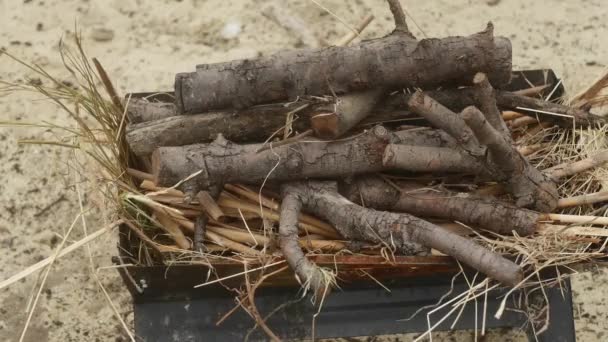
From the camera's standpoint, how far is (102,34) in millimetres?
2158

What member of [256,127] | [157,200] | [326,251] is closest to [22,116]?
[157,200]

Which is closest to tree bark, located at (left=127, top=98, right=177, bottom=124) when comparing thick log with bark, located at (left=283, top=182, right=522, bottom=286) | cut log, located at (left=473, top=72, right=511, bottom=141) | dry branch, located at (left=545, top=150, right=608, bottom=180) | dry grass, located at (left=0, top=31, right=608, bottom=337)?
dry grass, located at (left=0, top=31, right=608, bottom=337)

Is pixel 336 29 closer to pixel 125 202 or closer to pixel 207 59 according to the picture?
pixel 207 59

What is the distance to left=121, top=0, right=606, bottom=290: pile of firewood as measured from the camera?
4.21 ft

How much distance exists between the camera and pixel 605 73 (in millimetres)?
1530

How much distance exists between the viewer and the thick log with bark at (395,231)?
1211 millimetres

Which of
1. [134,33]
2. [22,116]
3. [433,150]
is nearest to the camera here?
[433,150]

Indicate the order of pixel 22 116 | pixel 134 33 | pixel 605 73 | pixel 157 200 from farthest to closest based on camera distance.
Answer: pixel 134 33, pixel 22 116, pixel 605 73, pixel 157 200

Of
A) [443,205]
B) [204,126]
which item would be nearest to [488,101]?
[443,205]

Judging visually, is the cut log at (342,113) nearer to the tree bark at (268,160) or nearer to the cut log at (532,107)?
the tree bark at (268,160)

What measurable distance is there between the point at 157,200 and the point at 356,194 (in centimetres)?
36

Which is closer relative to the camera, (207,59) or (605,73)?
(605,73)

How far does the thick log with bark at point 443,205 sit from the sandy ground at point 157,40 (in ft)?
2.58

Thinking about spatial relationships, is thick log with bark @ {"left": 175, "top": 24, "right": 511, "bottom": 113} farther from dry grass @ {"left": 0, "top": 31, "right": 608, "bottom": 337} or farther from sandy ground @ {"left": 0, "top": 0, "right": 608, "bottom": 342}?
sandy ground @ {"left": 0, "top": 0, "right": 608, "bottom": 342}
